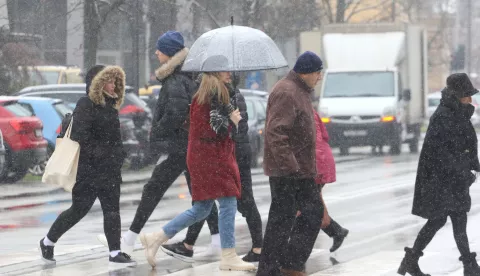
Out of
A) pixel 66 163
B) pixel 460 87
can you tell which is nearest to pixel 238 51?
pixel 66 163

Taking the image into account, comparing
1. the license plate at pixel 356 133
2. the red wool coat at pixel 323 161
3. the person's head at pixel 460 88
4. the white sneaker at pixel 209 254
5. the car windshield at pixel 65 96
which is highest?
the person's head at pixel 460 88

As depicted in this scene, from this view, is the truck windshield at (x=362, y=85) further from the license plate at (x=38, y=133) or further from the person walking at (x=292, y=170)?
the person walking at (x=292, y=170)

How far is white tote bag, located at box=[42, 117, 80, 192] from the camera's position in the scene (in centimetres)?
1060

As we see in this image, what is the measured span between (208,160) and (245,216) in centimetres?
124

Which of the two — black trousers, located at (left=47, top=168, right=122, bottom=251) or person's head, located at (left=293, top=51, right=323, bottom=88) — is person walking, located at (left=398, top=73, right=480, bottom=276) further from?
black trousers, located at (left=47, top=168, right=122, bottom=251)

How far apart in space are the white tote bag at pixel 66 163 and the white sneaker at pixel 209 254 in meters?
1.30

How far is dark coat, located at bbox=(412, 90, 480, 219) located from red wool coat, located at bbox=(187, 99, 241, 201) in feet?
4.60

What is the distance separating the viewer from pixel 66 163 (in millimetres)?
10602

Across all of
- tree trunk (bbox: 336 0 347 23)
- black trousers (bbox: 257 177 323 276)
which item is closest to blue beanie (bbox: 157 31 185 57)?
black trousers (bbox: 257 177 323 276)

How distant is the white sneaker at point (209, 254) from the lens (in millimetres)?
11205

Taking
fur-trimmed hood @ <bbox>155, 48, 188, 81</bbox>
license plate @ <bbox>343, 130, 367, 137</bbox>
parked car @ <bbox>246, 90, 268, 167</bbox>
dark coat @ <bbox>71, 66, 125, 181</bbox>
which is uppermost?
fur-trimmed hood @ <bbox>155, 48, 188, 81</bbox>

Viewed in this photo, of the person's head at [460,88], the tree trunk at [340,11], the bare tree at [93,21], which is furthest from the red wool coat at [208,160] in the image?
the tree trunk at [340,11]

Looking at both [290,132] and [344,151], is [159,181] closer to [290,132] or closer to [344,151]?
[290,132]

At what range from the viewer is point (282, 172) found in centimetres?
916
